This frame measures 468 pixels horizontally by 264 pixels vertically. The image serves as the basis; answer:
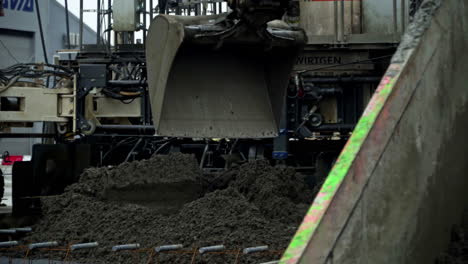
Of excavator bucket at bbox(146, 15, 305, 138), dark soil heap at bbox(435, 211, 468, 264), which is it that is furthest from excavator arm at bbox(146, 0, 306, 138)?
dark soil heap at bbox(435, 211, 468, 264)

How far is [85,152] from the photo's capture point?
33.1 ft

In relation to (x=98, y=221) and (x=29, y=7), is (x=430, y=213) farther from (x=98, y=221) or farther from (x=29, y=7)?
(x=29, y=7)

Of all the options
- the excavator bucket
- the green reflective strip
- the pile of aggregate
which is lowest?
the pile of aggregate

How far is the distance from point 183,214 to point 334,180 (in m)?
4.38

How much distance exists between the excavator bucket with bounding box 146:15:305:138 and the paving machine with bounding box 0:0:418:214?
0.5 inches

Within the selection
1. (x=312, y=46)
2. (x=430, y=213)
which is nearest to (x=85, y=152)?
(x=312, y=46)

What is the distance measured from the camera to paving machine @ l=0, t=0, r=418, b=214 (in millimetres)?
7938

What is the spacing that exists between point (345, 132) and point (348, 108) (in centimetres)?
41

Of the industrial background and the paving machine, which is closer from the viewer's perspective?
the paving machine

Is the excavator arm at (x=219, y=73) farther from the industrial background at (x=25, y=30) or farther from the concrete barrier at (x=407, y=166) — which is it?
the industrial background at (x=25, y=30)

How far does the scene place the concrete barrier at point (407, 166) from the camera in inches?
124

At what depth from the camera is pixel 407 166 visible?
349 cm

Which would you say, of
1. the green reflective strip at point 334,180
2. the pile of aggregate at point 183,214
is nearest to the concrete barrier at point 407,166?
the green reflective strip at point 334,180

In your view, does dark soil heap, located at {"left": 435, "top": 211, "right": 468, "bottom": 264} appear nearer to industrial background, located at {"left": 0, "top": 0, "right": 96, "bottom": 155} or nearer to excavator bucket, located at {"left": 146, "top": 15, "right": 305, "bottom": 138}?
excavator bucket, located at {"left": 146, "top": 15, "right": 305, "bottom": 138}
